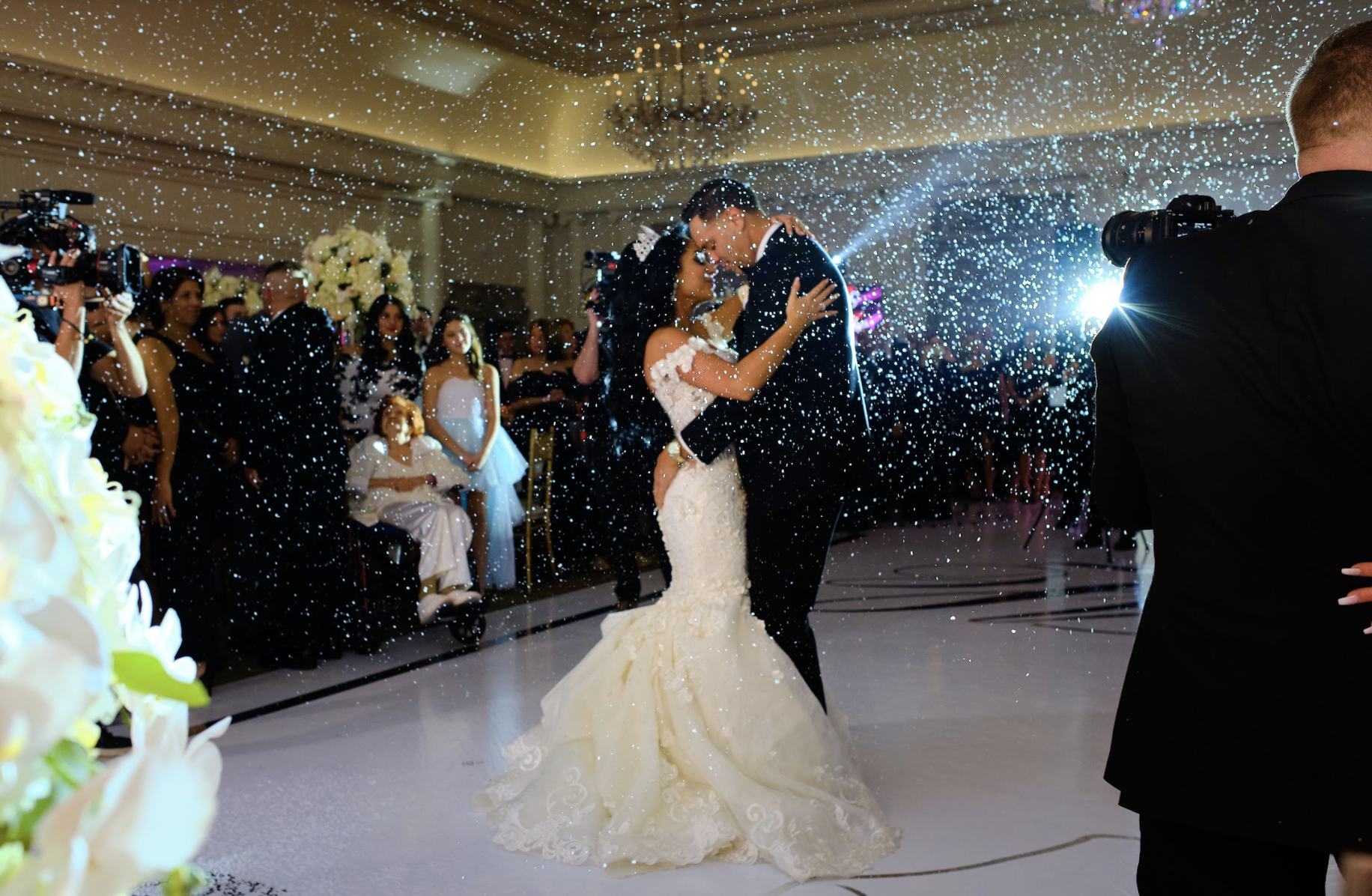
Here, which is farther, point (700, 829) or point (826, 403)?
point (826, 403)

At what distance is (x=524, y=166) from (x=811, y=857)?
37.2ft

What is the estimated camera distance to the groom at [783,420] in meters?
2.84

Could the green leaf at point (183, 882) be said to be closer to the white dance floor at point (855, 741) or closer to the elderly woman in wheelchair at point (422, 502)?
the white dance floor at point (855, 741)

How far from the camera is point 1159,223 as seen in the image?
1.72 metres

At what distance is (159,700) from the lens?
553 mm

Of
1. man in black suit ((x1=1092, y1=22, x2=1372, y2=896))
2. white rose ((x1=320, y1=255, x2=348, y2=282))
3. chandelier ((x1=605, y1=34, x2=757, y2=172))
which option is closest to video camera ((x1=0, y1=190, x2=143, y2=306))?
man in black suit ((x1=1092, y1=22, x2=1372, y2=896))

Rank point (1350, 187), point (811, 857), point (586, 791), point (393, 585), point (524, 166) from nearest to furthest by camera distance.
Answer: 1. point (1350, 187)
2. point (811, 857)
3. point (586, 791)
4. point (393, 585)
5. point (524, 166)

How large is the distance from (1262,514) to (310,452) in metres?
4.03

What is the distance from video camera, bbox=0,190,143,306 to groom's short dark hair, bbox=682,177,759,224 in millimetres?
1470

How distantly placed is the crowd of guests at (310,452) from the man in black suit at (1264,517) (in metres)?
1.61

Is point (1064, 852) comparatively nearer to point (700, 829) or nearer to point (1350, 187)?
point (700, 829)

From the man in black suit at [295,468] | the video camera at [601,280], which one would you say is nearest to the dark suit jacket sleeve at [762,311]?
the video camera at [601,280]

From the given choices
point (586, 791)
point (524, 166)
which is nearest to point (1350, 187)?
point (586, 791)

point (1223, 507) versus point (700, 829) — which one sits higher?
point (1223, 507)
